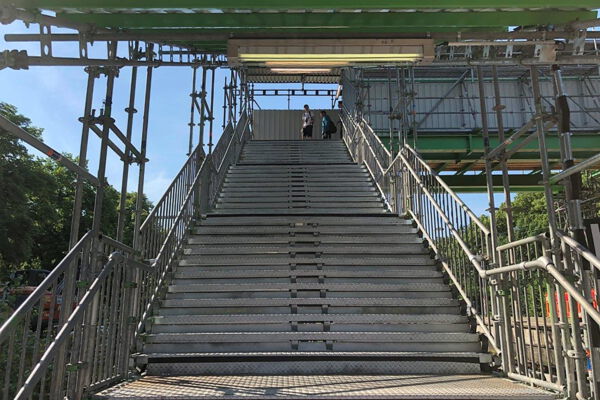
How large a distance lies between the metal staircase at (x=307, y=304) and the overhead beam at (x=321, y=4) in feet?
9.84

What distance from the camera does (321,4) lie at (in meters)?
3.55

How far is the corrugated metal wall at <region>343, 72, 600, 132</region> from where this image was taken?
1416 cm

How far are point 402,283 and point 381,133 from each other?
887cm

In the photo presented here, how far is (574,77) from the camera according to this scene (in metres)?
14.8

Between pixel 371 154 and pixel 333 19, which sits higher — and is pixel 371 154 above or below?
above

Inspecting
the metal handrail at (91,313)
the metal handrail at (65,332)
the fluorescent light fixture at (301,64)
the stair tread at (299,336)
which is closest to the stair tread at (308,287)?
the metal handrail at (91,313)

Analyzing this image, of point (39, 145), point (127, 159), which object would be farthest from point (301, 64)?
point (39, 145)

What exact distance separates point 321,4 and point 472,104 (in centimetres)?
1211

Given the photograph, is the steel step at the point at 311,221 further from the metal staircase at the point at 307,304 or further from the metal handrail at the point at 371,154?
the metal handrail at the point at 371,154

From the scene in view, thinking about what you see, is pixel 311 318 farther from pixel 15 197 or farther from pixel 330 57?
pixel 15 197

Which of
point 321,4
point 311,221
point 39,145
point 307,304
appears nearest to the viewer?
point 39,145

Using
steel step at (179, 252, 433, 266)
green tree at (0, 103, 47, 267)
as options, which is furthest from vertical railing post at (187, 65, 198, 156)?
green tree at (0, 103, 47, 267)

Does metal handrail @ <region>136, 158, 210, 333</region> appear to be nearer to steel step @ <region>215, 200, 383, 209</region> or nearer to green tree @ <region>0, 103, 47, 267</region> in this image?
steel step @ <region>215, 200, 383, 209</region>

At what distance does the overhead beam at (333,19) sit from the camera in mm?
3990
